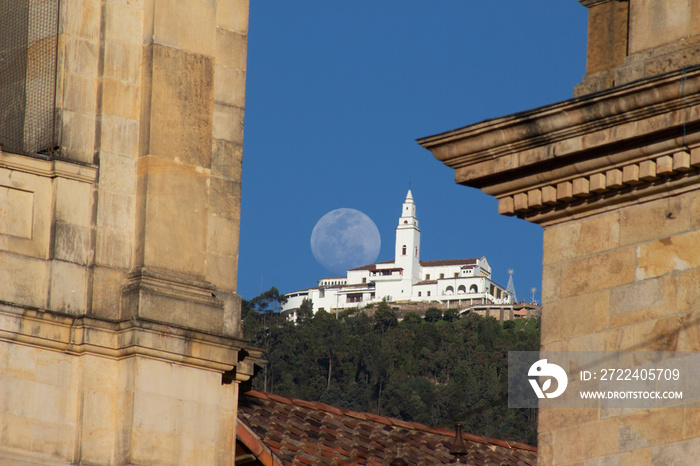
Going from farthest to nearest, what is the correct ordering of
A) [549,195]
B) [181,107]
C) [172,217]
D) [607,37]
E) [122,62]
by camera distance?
[181,107]
[122,62]
[172,217]
[607,37]
[549,195]

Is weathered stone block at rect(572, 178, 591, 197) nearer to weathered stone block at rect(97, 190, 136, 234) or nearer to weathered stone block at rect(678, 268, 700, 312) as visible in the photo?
weathered stone block at rect(678, 268, 700, 312)

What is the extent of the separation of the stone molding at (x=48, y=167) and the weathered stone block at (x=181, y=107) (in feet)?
2.13

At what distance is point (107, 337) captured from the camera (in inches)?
513

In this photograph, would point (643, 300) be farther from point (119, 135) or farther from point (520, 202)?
point (119, 135)

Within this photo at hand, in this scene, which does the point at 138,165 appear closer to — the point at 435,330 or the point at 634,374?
the point at 634,374

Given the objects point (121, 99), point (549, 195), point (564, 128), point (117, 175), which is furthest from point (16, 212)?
point (564, 128)

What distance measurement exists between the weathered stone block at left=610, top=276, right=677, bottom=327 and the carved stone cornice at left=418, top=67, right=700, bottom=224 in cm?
49

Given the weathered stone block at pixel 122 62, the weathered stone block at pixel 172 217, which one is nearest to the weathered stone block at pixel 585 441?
the weathered stone block at pixel 172 217

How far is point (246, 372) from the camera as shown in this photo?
1430cm

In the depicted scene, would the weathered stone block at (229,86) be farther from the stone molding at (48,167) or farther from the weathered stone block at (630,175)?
the weathered stone block at (630,175)

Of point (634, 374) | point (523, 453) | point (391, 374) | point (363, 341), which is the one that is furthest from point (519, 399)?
point (363, 341)

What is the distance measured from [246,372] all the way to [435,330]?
6226 inches

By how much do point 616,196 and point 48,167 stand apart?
6837 millimetres

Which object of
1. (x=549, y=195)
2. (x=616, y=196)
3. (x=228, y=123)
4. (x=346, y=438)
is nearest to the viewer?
(x=616, y=196)
